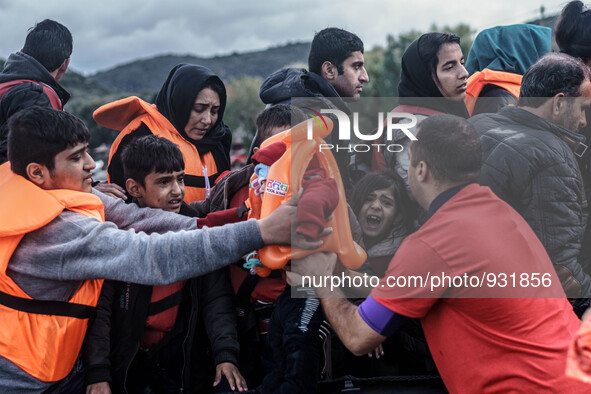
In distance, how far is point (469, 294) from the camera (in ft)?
5.75

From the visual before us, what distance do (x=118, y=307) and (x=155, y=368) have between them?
1.08ft

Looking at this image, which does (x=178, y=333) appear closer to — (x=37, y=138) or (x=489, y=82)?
(x=37, y=138)

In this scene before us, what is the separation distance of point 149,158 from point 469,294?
5.19 feet

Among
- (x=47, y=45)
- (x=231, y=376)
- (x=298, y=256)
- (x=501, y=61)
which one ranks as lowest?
(x=231, y=376)

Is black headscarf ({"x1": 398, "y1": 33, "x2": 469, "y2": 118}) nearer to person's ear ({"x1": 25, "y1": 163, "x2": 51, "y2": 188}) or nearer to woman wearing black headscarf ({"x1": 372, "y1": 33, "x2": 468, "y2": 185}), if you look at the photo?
woman wearing black headscarf ({"x1": 372, "y1": 33, "x2": 468, "y2": 185})

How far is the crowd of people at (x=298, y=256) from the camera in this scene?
178cm

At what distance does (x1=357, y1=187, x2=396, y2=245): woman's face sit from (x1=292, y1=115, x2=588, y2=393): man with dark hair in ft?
2.81

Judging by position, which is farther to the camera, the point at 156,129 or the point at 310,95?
the point at 156,129

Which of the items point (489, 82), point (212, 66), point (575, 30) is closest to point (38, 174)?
point (489, 82)

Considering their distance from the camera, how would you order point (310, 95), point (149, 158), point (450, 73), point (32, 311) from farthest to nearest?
point (450, 73), point (310, 95), point (149, 158), point (32, 311)

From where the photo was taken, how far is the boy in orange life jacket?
218 cm

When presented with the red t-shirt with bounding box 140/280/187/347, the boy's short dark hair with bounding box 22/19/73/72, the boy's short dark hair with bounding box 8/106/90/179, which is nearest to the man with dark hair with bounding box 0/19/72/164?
the boy's short dark hair with bounding box 22/19/73/72

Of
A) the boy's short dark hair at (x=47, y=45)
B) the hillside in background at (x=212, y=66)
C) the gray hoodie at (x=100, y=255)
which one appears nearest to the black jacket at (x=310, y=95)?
the gray hoodie at (x=100, y=255)

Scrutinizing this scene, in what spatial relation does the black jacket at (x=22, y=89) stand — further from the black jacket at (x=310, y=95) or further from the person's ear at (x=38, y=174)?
the black jacket at (x=310, y=95)
